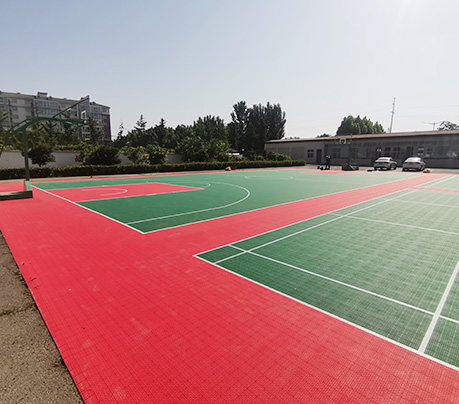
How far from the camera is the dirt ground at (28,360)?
8.96 ft

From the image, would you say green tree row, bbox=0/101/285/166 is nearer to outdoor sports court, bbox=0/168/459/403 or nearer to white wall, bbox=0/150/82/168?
white wall, bbox=0/150/82/168

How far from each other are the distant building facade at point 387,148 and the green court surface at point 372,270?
3037 centimetres

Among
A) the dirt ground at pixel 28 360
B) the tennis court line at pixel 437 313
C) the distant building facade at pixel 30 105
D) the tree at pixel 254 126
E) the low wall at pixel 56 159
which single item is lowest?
the tennis court line at pixel 437 313

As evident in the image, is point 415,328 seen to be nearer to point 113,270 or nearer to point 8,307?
point 113,270

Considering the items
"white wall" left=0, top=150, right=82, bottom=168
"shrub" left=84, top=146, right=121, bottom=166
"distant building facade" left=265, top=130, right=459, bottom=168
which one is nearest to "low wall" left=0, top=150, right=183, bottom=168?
"white wall" left=0, top=150, right=82, bottom=168

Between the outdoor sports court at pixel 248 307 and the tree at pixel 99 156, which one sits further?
the tree at pixel 99 156

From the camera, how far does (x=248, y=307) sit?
169 inches

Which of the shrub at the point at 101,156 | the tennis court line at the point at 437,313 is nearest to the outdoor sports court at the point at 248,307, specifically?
the tennis court line at the point at 437,313

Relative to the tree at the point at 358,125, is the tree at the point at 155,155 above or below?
below

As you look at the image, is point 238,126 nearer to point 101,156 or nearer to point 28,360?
point 101,156

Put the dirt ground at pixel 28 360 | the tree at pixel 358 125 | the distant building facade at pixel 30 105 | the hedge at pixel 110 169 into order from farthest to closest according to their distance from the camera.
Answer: the distant building facade at pixel 30 105 → the tree at pixel 358 125 → the hedge at pixel 110 169 → the dirt ground at pixel 28 360

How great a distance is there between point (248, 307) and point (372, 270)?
2920mm

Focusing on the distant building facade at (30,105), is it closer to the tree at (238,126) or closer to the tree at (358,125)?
the tree at (238,126)

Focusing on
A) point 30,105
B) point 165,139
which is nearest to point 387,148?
point 165,139
